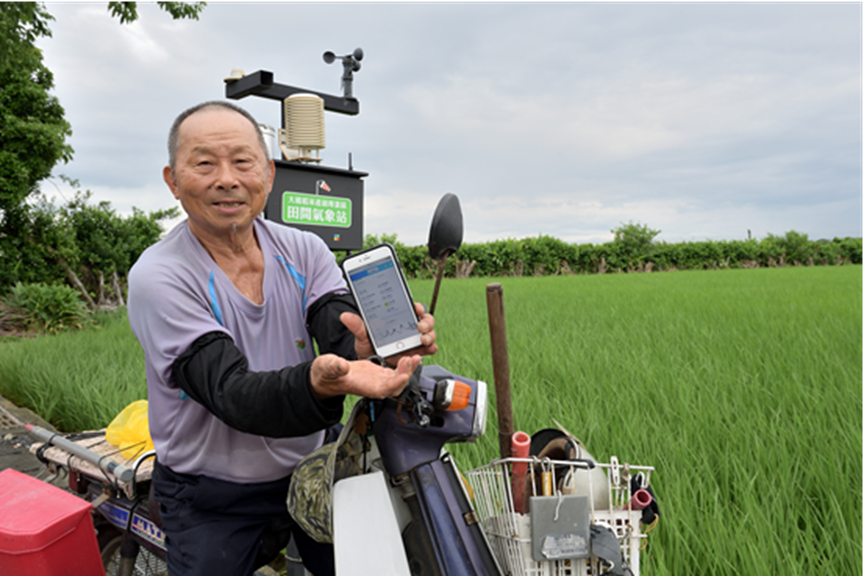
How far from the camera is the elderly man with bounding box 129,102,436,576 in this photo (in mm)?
1013

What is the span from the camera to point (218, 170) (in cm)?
111

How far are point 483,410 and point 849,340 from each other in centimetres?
522

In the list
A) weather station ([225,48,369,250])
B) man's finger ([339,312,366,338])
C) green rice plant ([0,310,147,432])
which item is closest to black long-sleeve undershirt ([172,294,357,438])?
man's finger ([339,312,366,338])

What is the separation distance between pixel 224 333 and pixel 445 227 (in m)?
0.49

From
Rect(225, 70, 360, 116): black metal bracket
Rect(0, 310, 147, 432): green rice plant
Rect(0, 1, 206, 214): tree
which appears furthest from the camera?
Rect(0, 1, 206, 214): tree

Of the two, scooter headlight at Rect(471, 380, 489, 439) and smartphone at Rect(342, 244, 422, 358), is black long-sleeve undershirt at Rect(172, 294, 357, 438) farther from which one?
scooter headlight at Rect(471, 380, 489, 439)

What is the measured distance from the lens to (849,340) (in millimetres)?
4715

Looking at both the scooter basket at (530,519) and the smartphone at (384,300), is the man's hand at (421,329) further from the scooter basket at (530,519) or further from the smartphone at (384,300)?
the scooter basket at (530,519)

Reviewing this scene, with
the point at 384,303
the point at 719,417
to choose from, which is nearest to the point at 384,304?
the point at 384,303

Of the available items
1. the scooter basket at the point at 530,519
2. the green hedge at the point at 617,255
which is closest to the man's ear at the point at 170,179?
the scooter basket at the point at 530,519

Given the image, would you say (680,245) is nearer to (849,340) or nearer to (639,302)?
(639,302)

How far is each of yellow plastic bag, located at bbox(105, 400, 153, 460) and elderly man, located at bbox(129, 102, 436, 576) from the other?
0.51 meters

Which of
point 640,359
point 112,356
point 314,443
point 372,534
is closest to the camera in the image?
point 372,534

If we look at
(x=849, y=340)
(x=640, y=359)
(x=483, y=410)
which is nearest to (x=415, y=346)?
(x=483, y=410)
